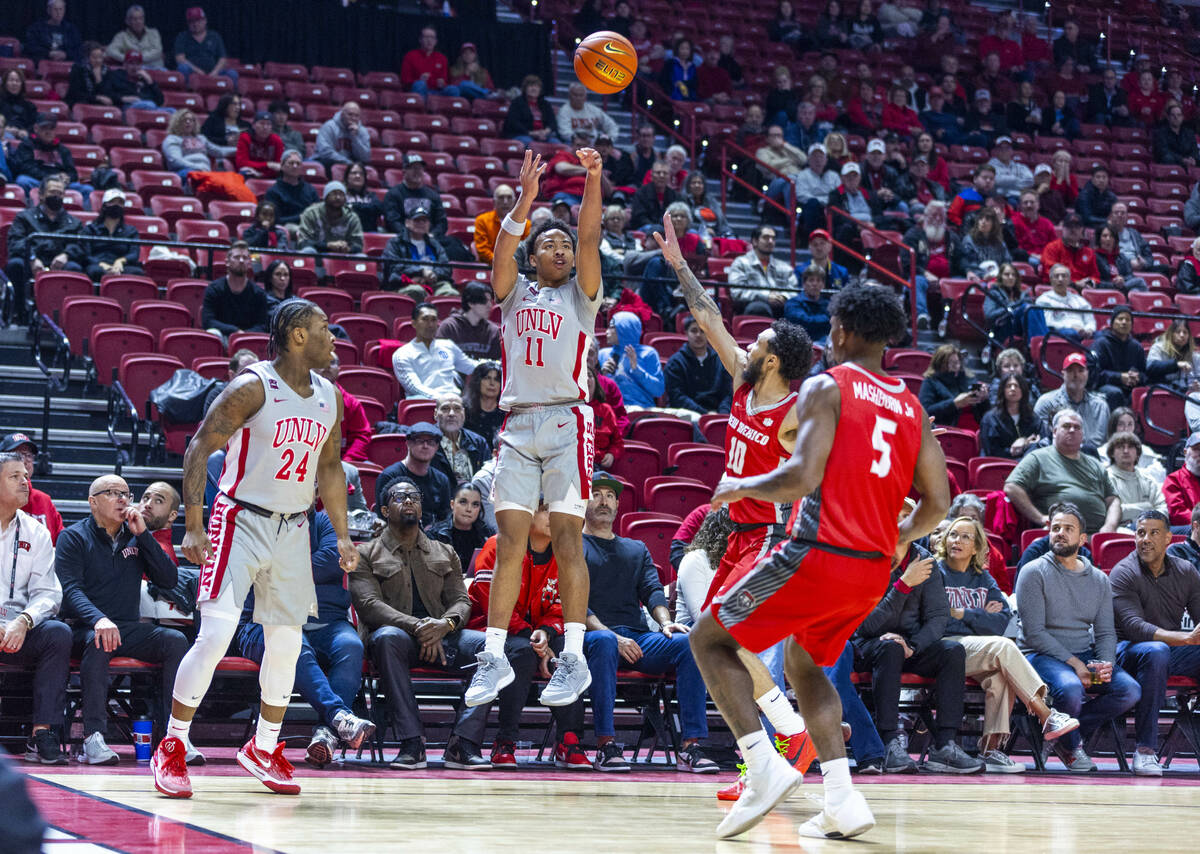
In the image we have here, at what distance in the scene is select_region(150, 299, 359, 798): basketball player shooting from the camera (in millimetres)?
5918

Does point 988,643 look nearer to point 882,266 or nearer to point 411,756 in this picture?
point 411,756

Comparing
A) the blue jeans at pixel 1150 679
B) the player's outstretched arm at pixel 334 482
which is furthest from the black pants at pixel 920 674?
the player's outstretched arm at pixel 334 482

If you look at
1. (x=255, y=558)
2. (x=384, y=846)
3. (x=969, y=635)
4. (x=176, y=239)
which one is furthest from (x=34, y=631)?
(x=176, y=239)

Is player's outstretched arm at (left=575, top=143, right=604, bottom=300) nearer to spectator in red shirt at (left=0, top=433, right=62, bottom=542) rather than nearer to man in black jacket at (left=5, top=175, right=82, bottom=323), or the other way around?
spectator in red shirt at (left=0, top=433, right=62, bottom=542)

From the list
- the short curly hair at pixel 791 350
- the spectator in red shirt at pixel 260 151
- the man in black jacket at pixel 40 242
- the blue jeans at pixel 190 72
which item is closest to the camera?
the short curly hair at pixel 791 350

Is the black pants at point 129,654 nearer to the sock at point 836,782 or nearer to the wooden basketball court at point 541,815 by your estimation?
the wooden basketball court at point 541,815

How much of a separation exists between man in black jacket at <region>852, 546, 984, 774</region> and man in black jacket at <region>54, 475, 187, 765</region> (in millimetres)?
3953

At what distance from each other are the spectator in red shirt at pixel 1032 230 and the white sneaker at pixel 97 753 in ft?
42.8

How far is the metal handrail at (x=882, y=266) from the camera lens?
14367 mm

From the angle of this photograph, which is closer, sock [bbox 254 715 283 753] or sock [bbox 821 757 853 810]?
sock [bbox 821 757 853 810]

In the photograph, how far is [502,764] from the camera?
7.72m

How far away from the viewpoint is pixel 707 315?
6859 mm

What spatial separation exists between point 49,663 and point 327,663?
4.65ft

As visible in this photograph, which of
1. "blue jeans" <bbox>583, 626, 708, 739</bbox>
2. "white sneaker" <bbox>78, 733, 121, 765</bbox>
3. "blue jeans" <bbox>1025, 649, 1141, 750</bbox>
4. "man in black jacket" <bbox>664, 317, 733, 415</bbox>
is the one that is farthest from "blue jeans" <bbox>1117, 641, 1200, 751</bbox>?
"white sneaker" <bbox>78, 733, 121, 765</bbox>
